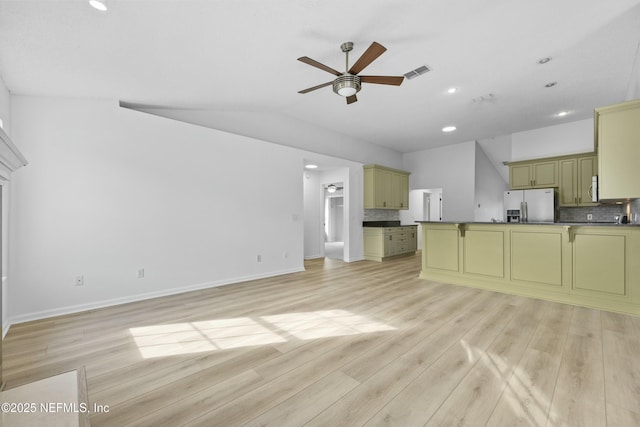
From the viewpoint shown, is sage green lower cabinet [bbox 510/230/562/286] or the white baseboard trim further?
sage green lower cabinet [bbox 510/230/562/286]

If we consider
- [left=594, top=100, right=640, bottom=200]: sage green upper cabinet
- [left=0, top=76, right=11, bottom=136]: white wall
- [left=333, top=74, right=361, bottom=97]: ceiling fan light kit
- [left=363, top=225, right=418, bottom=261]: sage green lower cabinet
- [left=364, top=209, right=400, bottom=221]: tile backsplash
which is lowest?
[left=363, top=225, right=418, bottom=261]: sage green lower cabinet

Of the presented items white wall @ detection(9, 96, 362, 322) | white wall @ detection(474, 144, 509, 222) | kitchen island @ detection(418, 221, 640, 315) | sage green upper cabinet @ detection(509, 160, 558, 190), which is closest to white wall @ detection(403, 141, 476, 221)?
white wall @ detection(474, 144, 509, 222)

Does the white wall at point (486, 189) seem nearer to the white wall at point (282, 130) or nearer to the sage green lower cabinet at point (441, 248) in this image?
the white wall at point (282, 130)

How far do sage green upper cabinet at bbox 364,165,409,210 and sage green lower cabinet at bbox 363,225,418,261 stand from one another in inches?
26.6

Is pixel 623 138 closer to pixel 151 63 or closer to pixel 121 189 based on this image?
pixel 151 63

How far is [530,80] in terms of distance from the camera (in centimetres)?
415

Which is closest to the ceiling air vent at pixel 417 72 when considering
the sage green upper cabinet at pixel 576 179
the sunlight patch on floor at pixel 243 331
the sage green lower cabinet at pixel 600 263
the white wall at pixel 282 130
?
the white wall at pixel 282 130

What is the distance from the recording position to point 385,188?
7.55 m

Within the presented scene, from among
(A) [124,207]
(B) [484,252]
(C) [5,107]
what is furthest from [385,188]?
(C) [5,107]

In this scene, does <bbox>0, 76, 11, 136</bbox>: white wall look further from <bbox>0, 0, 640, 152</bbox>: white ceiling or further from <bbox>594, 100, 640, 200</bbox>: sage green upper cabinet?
<bbox>594, 100, 640, 200</bbox>: sage green upper cabinet

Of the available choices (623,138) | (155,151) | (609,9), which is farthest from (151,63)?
(623,138)

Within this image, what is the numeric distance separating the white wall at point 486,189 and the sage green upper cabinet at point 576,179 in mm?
1838

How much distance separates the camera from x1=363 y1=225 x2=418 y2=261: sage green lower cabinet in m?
6.98

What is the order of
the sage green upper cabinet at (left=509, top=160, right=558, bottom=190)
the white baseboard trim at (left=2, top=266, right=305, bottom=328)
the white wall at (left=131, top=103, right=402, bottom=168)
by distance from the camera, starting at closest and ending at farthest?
1. the white baseboard trim at (left=2, top=266, right=305, bottom=328)
2. the white wall at (left=131, top=103, right=402, bottom=168)
3. the sage green upper cabinet at (left=509, top=160, right=558, bottom=190)
